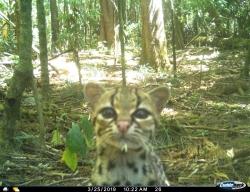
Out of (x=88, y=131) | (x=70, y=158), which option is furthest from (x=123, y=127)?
(x=70, y=158)

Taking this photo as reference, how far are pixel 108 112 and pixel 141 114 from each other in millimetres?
99

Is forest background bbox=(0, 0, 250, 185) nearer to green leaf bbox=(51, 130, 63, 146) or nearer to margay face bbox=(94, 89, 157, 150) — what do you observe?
green leaf bbox=(51, 130, 63, 146)

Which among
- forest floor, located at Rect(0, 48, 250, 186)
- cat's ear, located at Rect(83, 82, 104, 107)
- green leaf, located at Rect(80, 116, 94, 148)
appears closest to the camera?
cat's ear, located at Rect(83, 82, 104, 107)

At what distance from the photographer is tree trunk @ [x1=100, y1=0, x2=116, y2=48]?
2.33 metres

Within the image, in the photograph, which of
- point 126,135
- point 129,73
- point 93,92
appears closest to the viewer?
point 126,135

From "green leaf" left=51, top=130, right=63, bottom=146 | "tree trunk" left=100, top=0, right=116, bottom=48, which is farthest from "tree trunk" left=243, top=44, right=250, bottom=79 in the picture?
"green leaf" left=51, top=130, right=63, bottom=146

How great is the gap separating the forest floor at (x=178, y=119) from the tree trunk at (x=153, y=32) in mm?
56

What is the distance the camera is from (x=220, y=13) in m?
2.42

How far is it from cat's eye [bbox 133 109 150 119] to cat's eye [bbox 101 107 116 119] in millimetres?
64

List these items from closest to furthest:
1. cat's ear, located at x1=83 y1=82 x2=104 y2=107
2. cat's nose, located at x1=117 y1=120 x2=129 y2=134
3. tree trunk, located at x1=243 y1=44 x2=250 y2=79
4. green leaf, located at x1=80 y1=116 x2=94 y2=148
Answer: cat's nose, located at x1=117 y1=120 x2=129 y2=134, cat's ear, located at x1=83 y1=82 x2=104 y2=107, green leaf, located at x1=80 y1=116 x2=94 y2=148, tree trunk, located at x1=243 y1=44 x2=250 y2=79

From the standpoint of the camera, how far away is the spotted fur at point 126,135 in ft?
6.32

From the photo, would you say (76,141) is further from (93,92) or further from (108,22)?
(108,22)

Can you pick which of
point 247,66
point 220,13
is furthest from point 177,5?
point 247,66

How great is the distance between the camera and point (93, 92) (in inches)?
79.7
